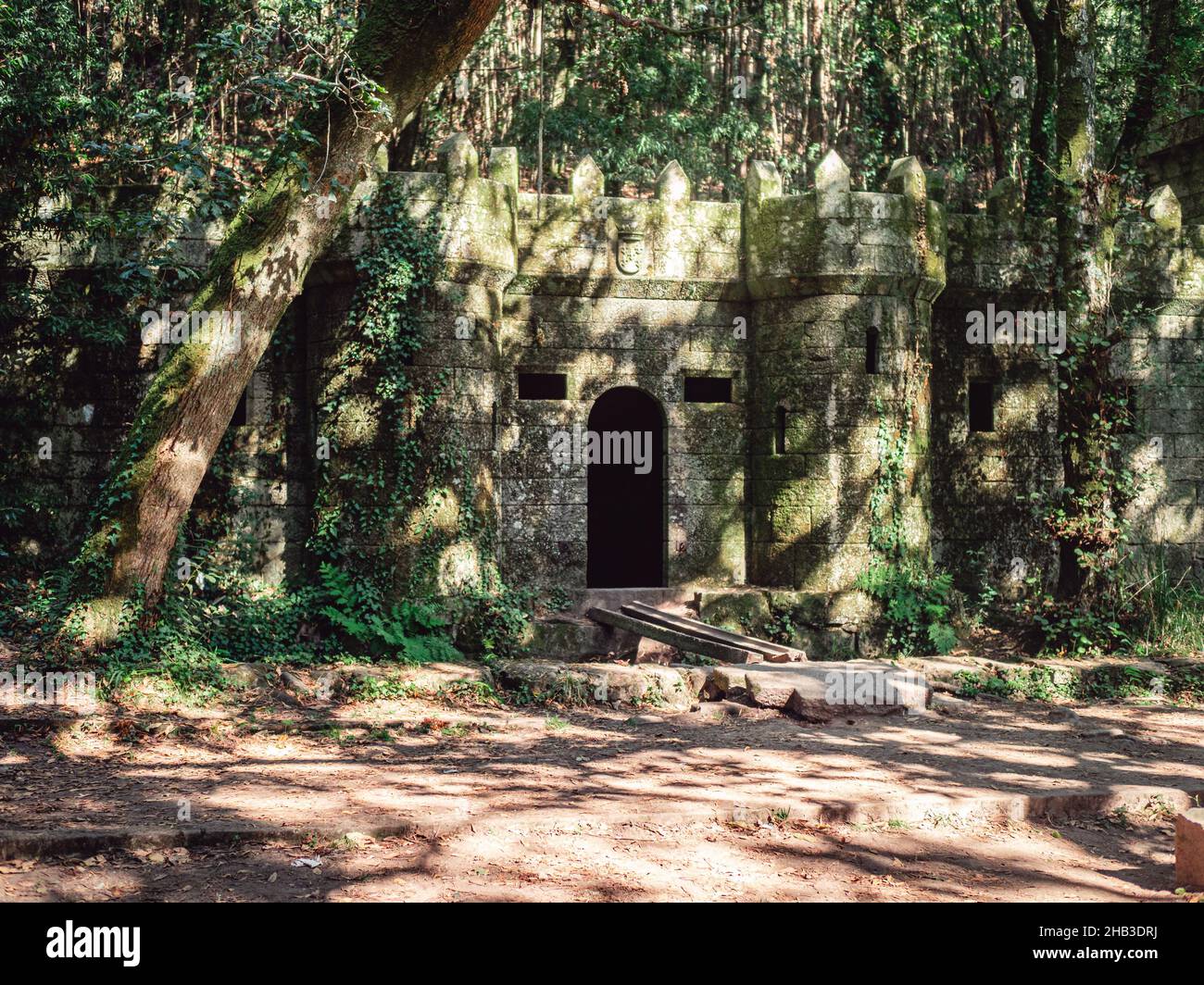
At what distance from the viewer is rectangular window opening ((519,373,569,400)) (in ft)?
41.5

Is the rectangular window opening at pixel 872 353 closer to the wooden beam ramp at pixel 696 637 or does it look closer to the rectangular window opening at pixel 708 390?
the rectangular window opening at pixel 708 390

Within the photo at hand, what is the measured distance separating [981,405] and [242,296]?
28.9 ft

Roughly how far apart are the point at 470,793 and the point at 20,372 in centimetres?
770

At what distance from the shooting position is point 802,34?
21.8 metres

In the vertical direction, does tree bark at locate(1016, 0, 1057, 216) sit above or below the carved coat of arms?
above

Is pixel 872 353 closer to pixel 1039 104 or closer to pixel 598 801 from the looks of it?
pixel 1039 104

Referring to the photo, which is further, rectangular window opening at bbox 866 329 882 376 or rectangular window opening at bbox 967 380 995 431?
rectangular window opening at bbox 967 380 995 431

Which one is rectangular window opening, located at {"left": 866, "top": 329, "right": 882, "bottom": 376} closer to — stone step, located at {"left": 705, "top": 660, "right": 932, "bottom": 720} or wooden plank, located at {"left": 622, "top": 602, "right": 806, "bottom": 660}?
wooden plank, located at {"left": 622, "top": 602, "right": 806, "bottom": 660}

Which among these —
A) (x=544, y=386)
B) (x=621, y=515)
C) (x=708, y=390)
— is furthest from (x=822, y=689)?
(x=621, y=515)

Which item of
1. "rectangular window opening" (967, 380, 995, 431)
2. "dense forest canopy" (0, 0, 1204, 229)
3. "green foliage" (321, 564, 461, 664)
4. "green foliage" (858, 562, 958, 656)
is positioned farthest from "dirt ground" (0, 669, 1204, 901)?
"dense forest canopy" (0, 0, 1204, 229)

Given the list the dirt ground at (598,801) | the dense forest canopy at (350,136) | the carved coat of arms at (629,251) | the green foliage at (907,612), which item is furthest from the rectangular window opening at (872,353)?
the dirt ground at (598,801)

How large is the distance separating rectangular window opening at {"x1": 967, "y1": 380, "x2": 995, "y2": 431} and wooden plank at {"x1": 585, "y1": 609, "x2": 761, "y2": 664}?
4.78m
